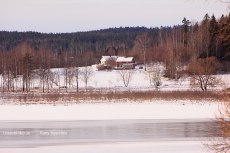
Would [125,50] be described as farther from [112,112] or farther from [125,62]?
[112,112]

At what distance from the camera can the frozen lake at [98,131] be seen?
14.5 m

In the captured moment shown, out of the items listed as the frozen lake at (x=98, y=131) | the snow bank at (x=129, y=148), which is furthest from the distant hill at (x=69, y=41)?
the snow bank at (x=129, y=148)

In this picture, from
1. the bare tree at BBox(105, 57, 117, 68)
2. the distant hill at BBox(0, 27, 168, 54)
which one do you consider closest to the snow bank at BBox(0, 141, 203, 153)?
the bare tree at BBox(105, 57, 117, 68)

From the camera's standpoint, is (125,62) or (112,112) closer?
(112,112)

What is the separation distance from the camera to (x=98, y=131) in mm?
16812

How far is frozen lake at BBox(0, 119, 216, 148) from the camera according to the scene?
1452cm

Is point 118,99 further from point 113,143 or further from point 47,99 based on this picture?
point 113,143

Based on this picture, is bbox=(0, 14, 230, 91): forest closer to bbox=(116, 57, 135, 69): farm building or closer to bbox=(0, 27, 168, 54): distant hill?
bbox=(0, 27, 168, 54): distant hill

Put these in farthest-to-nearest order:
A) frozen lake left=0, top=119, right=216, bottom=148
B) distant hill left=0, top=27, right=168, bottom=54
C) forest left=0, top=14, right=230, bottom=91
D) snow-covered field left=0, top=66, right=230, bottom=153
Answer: distant hill left=0, top=27, right=168, bottom=54
forest left=0, top=14, right=230, bottom=91
frozen lake left=0, top=119, right=216, bottom=148
snow-covered field left=0, top=66, right=230, bottom=153

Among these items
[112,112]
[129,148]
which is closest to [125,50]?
[112,112]

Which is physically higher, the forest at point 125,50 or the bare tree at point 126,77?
the forest at point 125,50

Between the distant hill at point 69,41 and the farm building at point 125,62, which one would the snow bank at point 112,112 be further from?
the distant hill at point 69,41

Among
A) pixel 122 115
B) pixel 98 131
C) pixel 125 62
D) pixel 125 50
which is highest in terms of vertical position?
pixel 125 50

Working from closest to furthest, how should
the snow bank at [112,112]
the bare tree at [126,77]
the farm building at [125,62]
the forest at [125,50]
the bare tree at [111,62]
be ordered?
the snow bank at [112,112]
the bare tree at [126,77]
the forest at [125,50]
the farm building at [125,62]
the bare tree at [111,62]
